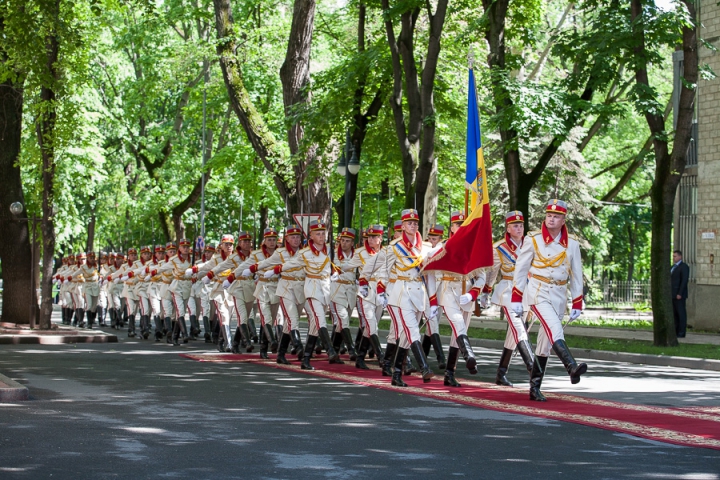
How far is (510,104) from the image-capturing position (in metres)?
22.1

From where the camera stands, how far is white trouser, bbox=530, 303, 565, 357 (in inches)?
474

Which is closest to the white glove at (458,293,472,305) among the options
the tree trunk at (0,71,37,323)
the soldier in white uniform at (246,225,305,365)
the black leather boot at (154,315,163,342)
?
the soldier in white uniform at (246,225,305,365)

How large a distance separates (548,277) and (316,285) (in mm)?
5022

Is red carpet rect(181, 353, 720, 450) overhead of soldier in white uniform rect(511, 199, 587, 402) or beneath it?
beneath

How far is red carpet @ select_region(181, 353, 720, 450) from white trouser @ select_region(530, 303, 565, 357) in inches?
24.1

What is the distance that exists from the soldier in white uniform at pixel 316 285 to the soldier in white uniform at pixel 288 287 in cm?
41

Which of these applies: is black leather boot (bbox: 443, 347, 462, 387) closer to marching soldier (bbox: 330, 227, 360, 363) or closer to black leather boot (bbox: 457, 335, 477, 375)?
black leather boot (bbox: 457, 335, 477, 375)

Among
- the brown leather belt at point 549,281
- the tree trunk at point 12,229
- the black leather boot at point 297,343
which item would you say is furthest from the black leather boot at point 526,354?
the tree trunk at point 12,229

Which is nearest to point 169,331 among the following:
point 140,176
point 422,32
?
point 422,32

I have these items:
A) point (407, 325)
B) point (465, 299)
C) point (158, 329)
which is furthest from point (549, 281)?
point (158, 329)

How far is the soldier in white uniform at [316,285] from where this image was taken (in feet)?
53.9

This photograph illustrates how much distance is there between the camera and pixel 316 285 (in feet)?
54.1

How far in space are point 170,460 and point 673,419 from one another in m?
5.18

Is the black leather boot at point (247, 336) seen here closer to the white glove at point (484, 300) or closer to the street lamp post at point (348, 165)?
the white glove at point (484, 300)
